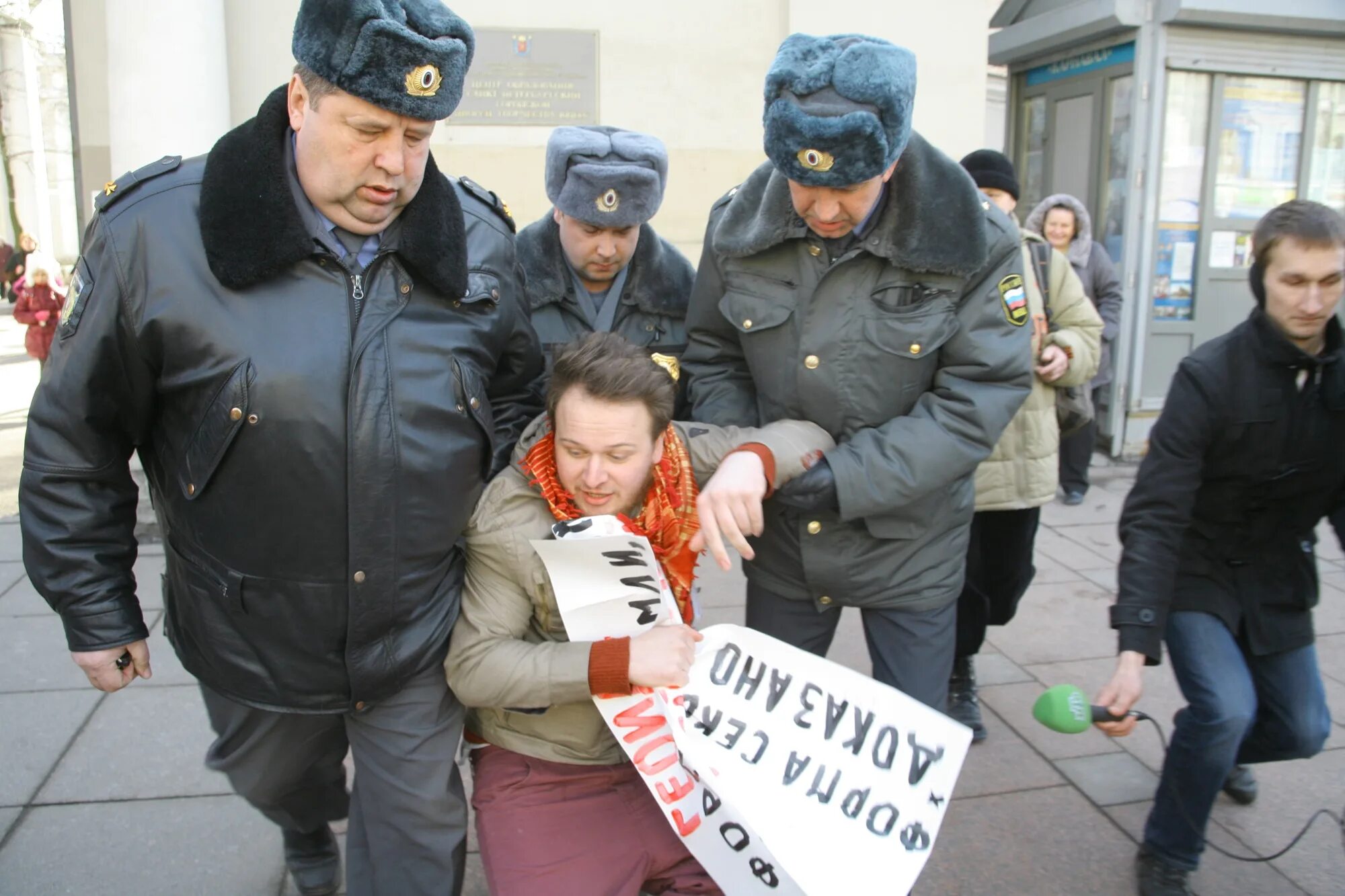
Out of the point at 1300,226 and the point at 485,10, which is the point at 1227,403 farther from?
the point at 485,10

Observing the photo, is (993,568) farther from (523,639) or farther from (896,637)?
(523,639)

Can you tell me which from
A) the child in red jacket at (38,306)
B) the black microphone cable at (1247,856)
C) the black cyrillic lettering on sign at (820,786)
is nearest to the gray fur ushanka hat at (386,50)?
the black cyrillic lettering on sign at (820,786)

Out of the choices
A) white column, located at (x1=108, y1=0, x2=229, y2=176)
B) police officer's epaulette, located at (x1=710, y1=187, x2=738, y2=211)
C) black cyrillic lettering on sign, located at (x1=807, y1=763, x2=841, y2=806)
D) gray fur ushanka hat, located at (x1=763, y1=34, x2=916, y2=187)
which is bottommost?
black cyrillic lettering on sign, located at (x1=807, y1=763, x2=841, y2=806)

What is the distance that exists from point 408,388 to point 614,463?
1.41 ft

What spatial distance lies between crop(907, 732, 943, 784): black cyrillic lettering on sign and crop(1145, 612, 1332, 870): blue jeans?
2.96ft

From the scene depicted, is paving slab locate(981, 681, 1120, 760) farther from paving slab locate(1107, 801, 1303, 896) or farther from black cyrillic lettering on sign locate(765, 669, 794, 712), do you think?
black cyrillic lettering on sign locate(765, 669, 794, 712)

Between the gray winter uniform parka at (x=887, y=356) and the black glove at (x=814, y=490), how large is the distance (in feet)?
0.07

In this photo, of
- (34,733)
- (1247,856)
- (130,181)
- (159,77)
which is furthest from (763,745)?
(159,77)

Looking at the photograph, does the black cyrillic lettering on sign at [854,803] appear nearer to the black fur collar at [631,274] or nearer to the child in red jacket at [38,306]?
the black fur collar at [631,274]

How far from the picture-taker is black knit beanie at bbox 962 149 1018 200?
4289mm

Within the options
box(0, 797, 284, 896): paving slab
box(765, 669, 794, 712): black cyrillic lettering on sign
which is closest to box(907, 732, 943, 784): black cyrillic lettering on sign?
box(765, 669, 794, 712): black cyrillic lettering on sign

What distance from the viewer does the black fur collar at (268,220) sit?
192cm

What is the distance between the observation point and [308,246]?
1.97 metres

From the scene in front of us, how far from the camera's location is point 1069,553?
5719mm
